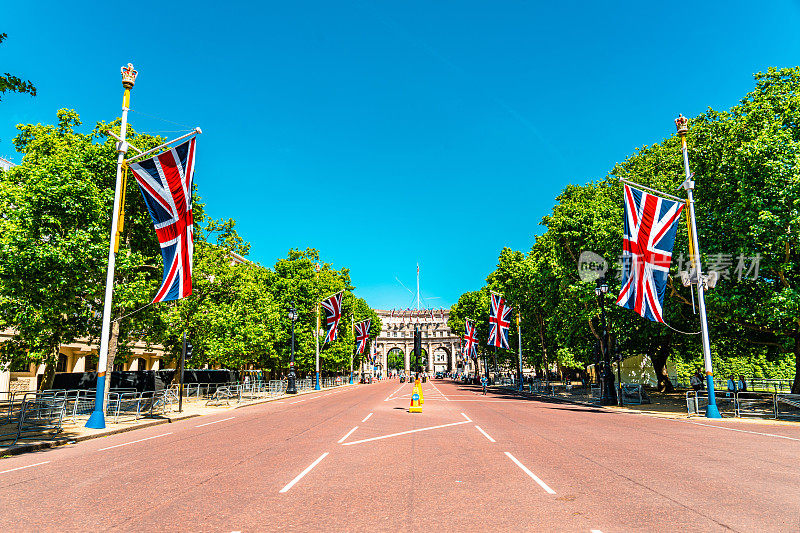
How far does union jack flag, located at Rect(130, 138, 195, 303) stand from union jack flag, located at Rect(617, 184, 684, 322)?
59.8 ft

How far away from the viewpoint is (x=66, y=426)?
1753 centimetres

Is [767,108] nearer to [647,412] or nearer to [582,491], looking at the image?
[647,412]

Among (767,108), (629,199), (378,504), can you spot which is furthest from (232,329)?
(767,108)

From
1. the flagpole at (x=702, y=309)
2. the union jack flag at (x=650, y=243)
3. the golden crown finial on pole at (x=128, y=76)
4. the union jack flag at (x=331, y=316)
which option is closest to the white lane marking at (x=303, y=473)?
the union jack flag at (x=650, y=243)

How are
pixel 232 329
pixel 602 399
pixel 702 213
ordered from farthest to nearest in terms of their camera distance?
pixel 232 329 → pixel 602 399 → pixel 702 213

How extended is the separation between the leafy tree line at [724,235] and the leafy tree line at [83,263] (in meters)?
23.4

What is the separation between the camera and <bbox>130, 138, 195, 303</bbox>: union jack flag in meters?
17.6

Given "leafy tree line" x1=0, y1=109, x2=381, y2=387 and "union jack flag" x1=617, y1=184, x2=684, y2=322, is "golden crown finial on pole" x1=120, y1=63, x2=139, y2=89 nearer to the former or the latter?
"leafy tree line" x1=0, y1=109, x2=381, y2=387

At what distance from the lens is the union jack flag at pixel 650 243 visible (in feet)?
67.8

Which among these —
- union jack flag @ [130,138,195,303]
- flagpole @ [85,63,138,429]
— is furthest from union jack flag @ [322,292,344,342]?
union jack flag @ [130,138,195,303]

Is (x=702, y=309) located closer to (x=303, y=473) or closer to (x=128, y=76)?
(x=303, y=473)

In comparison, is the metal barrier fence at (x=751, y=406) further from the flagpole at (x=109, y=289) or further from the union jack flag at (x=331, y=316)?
the union jack flag at (x=331, y=316)

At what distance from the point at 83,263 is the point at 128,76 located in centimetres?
805

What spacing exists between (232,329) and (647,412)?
25466mm
